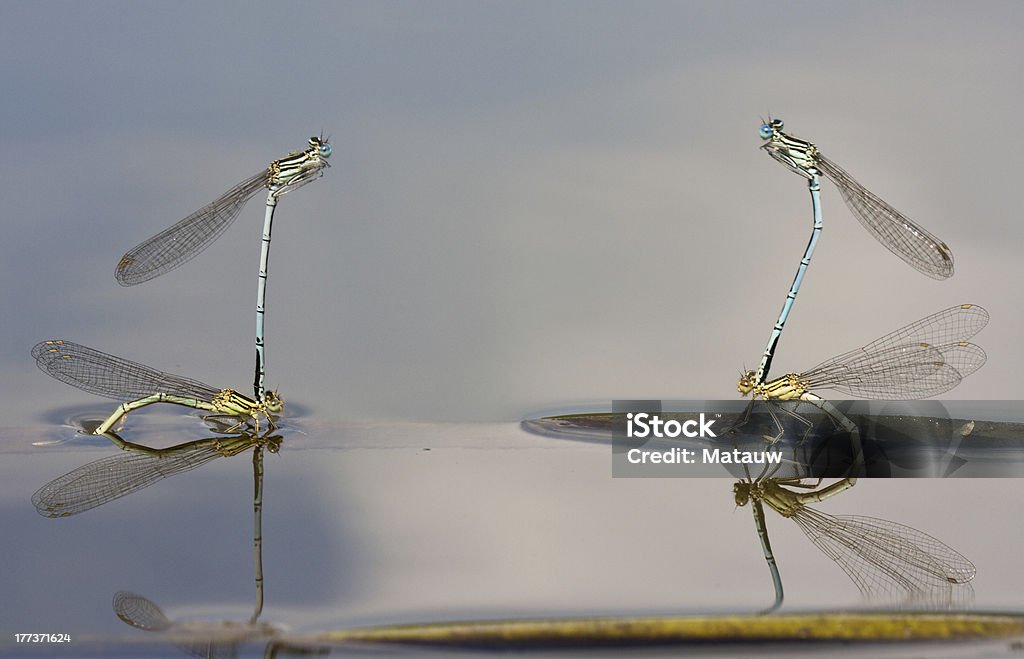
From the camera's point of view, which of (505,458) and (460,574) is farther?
(505,458)

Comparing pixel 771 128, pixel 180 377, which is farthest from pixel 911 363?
pixel 180 377

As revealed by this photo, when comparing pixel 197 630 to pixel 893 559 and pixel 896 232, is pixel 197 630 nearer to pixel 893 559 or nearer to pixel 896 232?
pixel 893 559

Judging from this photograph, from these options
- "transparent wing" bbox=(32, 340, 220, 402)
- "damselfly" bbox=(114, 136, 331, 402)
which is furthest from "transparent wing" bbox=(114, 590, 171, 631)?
"damselfly" bbox=(114, 136, 331, 402)

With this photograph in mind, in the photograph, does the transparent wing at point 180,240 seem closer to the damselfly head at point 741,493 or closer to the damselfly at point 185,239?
the damselfly at point 185,239

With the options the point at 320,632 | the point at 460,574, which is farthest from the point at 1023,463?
the point at 320,632

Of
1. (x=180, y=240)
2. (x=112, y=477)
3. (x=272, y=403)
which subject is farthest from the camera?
(x=180, y=240)

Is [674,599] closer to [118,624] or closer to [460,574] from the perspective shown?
[460,574]

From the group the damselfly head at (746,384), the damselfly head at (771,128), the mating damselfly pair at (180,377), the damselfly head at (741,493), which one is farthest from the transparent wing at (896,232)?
the mating damselfly pair at (180,377)
